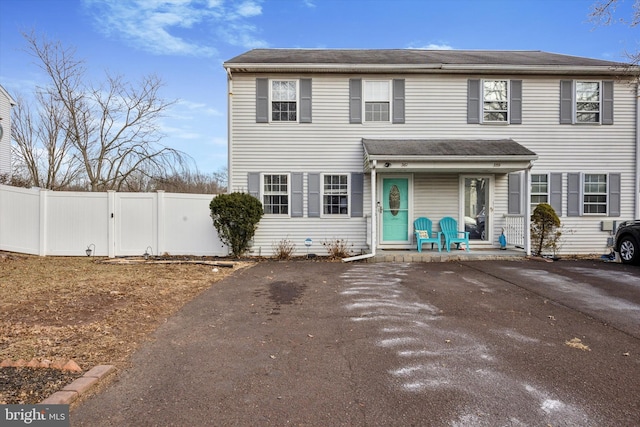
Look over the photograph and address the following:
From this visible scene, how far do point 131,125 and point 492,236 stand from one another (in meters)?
17.7

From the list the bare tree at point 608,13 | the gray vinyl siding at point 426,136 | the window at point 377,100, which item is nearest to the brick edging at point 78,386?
the gray vinyl siding at point 426,136

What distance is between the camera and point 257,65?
407 inches

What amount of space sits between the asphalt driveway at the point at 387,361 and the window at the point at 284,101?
624 cm

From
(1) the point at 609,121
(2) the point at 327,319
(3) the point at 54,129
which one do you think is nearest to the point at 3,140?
(3) the point at 54,129

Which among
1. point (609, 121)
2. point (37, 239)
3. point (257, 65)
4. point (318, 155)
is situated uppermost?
point (257, 65)

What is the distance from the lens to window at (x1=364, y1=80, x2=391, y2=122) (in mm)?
10758

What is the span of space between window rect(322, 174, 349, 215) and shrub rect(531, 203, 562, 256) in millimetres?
5514

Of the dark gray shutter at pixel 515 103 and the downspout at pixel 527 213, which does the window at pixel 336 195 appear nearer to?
the downspout at pixel 527 213

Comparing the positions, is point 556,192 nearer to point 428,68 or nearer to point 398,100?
point 428,68

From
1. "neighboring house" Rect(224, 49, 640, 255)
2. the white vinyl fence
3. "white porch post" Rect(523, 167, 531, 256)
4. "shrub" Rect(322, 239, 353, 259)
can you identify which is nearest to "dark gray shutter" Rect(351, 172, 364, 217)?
"neighboring house" Rect(224, 49, 640, 255)

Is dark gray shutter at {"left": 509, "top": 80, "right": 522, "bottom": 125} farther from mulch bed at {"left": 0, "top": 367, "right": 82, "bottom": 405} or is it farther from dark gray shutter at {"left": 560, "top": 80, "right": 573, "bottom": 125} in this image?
mulch bed at {"left": 0, "top": 367, "right": 82, "bottom": 405}

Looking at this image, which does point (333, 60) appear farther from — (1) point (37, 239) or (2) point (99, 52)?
(2) point (99, 52)

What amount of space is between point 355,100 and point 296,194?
335cm

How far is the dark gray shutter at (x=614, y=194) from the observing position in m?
10.9
